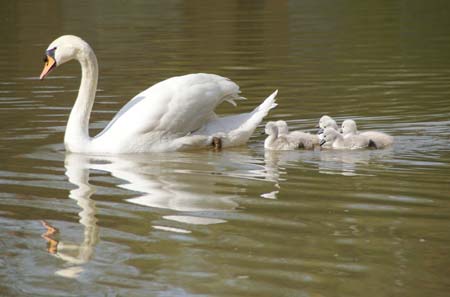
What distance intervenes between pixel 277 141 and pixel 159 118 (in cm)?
108

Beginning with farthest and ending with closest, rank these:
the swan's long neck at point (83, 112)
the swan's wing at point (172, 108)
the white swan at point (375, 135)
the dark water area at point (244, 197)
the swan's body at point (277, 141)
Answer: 1. the swan's long neck at point (83, 112)
2. the swan's body at point (277, 141)
3. the swan's wing at point (172, 108)
4. the white swan at point (375, 135)
5. the dark water area at point (244, 197)

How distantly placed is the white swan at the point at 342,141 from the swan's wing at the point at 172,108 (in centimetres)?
115

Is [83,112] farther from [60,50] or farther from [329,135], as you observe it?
[329,135]

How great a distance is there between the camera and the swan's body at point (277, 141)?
33.8ft

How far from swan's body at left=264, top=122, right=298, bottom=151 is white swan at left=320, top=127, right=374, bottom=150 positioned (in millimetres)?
295

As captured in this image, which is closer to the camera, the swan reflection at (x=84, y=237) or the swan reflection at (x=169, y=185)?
the swan reflection at (x=84, y=237)

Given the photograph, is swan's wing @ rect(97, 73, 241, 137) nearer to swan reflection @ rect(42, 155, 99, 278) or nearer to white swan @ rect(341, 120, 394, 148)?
swan reflection @ rect(42, 155, 99, 278)

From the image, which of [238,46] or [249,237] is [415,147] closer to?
[249,237]

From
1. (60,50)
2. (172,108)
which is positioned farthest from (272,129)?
(60,50)

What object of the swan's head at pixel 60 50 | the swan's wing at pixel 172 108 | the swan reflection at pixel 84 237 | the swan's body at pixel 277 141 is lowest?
the swan reflection at pixel 84 237

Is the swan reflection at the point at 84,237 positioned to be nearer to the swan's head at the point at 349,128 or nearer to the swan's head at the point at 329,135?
the swan's head at the point at 329,135

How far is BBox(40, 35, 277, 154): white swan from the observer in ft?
33.6

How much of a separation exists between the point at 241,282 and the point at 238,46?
15821 mm

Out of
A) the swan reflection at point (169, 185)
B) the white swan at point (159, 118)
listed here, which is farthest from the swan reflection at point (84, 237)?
the white swan at point (159, 118)
